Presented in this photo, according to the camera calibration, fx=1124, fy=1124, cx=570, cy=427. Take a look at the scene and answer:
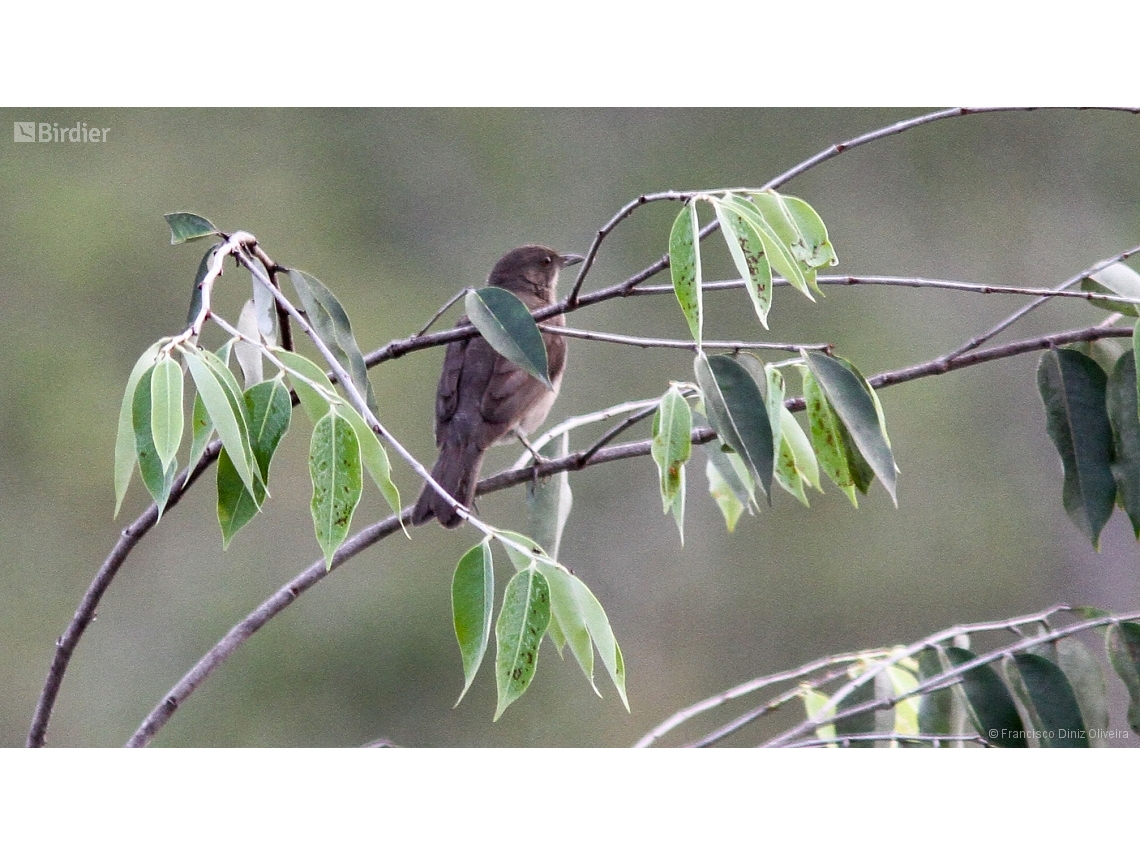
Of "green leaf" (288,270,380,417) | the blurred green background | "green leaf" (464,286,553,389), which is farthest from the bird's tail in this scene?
the blurred green background

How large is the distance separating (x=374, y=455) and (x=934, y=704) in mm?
934

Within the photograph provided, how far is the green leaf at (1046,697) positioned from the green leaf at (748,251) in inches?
25.2

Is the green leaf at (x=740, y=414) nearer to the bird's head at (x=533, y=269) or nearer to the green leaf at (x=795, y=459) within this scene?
the green leaf at (x=795, y=459)

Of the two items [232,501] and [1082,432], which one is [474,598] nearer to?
[232,501]

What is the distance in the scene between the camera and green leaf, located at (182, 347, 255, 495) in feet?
3.78

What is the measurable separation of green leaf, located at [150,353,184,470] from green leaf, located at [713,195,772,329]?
2.16ft

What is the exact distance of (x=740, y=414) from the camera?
1392 mm

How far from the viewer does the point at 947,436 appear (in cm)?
645

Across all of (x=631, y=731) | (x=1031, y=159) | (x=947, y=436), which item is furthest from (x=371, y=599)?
(x=1031, y=159)

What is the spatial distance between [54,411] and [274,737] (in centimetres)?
227

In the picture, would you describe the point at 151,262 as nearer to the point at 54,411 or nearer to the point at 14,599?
the point at 54,411

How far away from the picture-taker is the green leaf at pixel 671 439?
1424 mm

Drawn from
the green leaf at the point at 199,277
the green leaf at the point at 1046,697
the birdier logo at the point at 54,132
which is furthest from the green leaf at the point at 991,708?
the birdier logo at the point at 54,132

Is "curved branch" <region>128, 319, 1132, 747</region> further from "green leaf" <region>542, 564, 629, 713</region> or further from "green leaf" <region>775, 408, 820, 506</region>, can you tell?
"green leaf" <region>542, 564, 629, 713</region>
